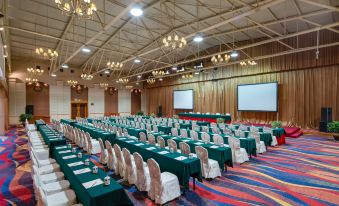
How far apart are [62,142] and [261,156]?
667 centimetres

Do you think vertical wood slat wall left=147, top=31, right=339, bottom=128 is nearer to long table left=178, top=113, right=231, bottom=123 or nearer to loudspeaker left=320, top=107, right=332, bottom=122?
loudspeaker left=320, top=107, right=332, bottom=122

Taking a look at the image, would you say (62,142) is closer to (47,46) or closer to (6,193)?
(6,193)

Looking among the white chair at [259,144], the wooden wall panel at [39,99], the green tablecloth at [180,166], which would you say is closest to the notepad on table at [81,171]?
the green tablecloth at [180,166]

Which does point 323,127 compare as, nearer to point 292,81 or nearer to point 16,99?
point 292,81

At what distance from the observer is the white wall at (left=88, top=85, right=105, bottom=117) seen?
75.9 ft

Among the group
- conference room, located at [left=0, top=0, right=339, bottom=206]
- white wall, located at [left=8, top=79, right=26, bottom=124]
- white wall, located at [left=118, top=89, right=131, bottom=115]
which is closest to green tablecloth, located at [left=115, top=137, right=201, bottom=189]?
conference room, located at [left=0, top=0, right=339, bottom=206]

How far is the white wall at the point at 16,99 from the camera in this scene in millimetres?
18438

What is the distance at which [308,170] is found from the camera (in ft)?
18.0

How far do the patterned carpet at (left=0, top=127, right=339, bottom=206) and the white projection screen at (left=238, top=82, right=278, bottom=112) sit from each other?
7.79 meters

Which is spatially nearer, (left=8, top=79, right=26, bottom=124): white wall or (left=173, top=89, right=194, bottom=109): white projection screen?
(left=8, top=79, right=26, bottom=124): white wall

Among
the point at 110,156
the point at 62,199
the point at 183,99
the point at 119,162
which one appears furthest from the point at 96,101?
the point at 62,199

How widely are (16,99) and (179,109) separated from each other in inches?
649

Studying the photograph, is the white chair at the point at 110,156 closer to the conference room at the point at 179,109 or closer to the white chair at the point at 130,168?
the conference room at the point at 179,109

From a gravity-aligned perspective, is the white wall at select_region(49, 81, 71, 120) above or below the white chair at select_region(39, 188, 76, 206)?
above
